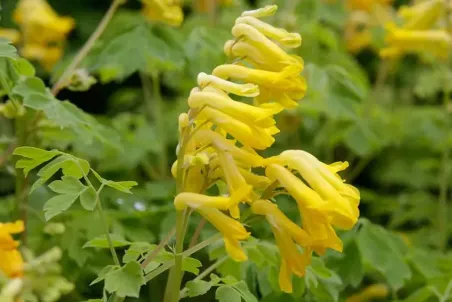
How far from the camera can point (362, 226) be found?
1.55m

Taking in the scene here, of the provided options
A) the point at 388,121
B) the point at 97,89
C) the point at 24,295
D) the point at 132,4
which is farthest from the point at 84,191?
the point at 132,4

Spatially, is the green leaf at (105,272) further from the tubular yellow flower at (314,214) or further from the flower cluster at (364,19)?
the flower cluster at (364,19)

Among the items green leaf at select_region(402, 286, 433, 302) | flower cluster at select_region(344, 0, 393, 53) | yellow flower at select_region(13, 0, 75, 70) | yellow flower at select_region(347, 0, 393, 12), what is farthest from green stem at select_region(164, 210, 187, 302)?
yellow flower at select_region(347, 0, 393, 12)

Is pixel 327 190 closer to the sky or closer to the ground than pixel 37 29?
closer to the sky

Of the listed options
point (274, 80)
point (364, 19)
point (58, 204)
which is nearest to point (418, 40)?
point (364, 19)

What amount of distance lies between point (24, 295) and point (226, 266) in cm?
61

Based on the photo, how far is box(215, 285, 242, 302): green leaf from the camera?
1123mm

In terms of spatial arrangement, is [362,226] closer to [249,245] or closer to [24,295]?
[249,245]

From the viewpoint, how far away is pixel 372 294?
177cm

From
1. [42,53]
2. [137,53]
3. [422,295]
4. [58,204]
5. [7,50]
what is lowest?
[42,53]

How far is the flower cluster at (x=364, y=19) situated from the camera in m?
2.63

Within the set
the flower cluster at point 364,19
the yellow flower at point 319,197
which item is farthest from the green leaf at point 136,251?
the flower cluster at point 364,19

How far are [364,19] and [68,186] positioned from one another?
180 centimetres

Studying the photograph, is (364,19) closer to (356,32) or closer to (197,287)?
(356,32)
